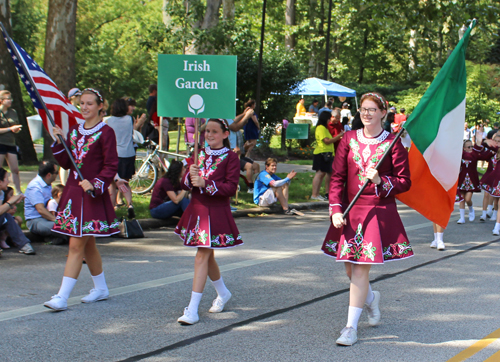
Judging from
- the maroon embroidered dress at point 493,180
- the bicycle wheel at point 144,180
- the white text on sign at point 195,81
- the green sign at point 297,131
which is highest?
the white text on sign at point 195,81

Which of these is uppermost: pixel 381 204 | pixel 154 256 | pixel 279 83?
pixel 279 83

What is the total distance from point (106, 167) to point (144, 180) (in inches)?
287

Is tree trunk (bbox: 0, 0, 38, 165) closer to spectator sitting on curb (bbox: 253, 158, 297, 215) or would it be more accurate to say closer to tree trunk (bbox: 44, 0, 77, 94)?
tree trunk (bbox: 44, 0, 77, 94)

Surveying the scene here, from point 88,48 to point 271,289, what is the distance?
110 feet

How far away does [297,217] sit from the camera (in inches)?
472

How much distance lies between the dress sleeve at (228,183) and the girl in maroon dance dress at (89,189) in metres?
1.00

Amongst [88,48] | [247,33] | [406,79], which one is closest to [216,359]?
[247,33]

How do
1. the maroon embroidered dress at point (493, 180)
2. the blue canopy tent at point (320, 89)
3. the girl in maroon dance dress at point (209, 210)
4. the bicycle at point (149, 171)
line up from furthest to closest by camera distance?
the blue canopy tent at point (320, 89) → the bicycle at point (149, 171) → the maroon embroidered dress at point (493, 180) → the girl in maroon dance dress at point (209, 210)

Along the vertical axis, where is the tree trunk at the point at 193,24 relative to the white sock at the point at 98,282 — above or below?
above

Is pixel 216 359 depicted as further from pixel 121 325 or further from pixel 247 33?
pixel 247 33


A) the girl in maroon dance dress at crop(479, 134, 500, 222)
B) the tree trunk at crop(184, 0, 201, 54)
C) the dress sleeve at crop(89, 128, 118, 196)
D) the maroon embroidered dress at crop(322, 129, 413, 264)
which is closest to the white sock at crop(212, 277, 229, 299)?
the maroon embroidered dress at crop(322, 129, 413, 264)

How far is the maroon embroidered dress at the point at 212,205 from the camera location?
5145mm

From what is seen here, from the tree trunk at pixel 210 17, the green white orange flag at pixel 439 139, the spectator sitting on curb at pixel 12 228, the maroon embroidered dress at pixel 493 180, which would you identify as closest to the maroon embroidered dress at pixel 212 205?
the green white orange flag at pixel 439 139

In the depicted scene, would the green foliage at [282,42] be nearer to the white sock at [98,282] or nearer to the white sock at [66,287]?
the white sock at [98,282]
